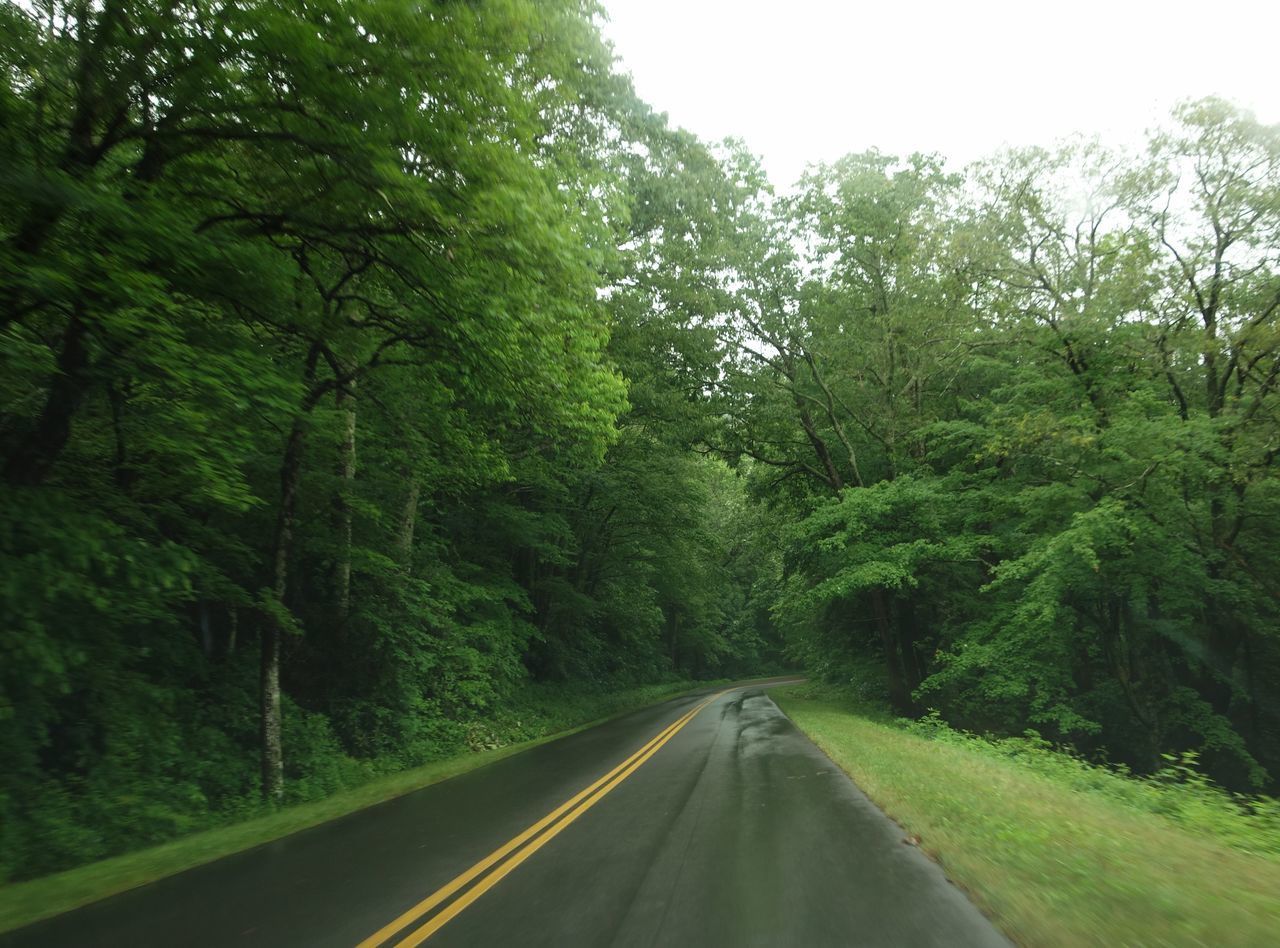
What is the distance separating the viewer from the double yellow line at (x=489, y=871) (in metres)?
4.30

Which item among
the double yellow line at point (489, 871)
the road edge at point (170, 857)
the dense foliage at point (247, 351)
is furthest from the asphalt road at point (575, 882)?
the dense foliage at point (247, 351)

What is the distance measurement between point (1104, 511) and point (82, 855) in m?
16.4

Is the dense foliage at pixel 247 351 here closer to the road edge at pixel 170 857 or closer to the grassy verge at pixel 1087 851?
the road edge at pixel 170 857

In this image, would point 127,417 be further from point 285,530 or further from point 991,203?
point 991,203

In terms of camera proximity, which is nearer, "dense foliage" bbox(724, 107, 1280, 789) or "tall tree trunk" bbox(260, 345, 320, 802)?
"tall tree trunk" bbox(260, 345, 320, 802)

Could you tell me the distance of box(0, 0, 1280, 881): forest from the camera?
6.62 m

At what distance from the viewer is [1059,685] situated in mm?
16969

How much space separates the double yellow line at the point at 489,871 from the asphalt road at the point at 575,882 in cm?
2

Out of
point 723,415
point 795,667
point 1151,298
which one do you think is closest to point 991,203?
point 1151,298

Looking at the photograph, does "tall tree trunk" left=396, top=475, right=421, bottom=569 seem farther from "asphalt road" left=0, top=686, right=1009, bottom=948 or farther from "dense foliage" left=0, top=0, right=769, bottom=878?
"asphalt road" left=0, top=686, right=1009, bottom=948

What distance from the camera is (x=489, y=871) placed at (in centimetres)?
548

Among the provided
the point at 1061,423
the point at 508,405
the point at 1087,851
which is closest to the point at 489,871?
the point at 1087,851

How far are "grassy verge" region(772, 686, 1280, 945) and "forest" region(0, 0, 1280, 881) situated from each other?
256 inches

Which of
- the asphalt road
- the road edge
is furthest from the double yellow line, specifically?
the road edge
